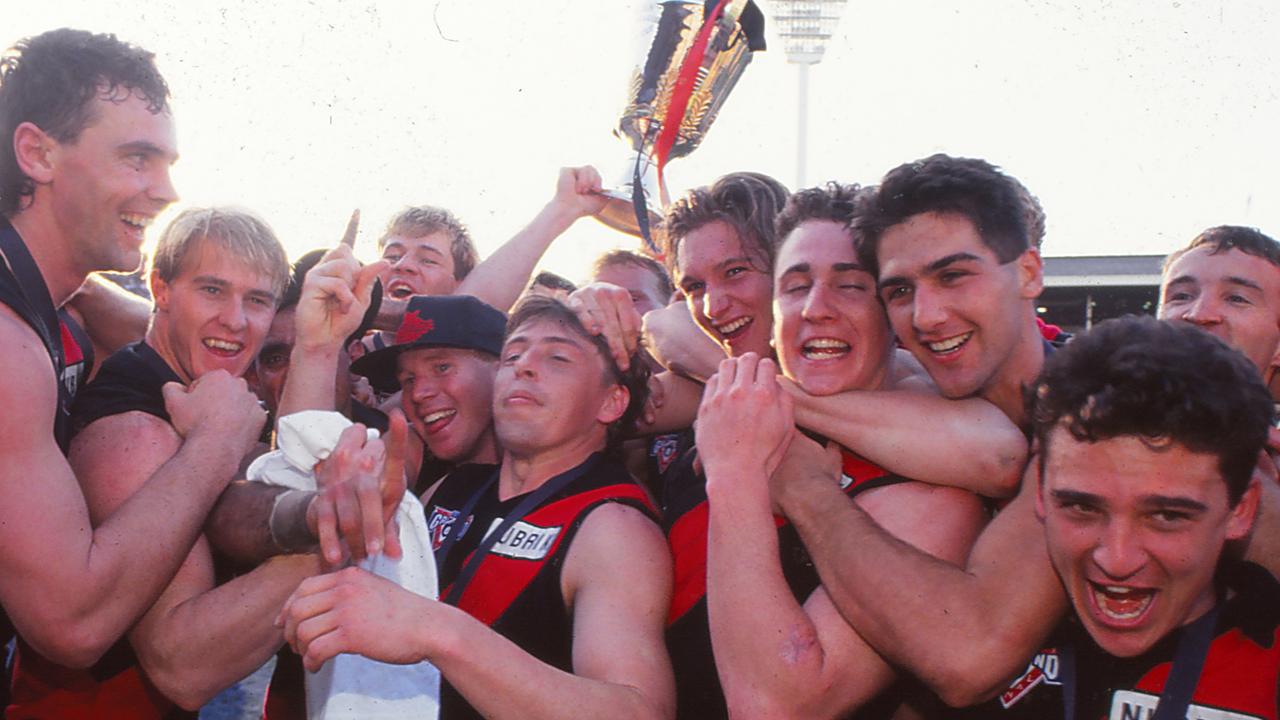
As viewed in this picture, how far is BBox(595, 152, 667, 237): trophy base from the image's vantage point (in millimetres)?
4574

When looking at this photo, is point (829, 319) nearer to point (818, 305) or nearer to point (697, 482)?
point (818, 305)

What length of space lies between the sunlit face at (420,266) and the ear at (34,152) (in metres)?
2.44

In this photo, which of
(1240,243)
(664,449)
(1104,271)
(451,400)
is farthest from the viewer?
(1104,271)

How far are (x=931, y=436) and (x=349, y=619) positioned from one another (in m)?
1.41

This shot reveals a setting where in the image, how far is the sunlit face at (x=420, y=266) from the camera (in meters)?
5.30

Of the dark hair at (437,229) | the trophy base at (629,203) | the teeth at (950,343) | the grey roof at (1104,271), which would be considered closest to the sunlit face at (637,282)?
the trophy base at (629,203)

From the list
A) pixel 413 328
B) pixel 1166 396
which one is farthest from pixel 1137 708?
pixel 413 328

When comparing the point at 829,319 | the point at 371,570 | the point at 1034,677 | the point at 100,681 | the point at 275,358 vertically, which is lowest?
the point at 100,681

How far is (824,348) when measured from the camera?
296 centimetres

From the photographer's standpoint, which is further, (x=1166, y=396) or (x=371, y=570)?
(x=371, y=570)

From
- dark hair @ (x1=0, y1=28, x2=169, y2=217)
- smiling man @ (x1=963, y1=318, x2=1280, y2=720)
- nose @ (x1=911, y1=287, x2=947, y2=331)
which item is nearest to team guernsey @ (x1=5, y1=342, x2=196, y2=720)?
dark hair @ (x1=0, y1=28, x2=169, y2=217)

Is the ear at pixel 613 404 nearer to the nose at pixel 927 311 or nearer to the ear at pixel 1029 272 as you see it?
the nose at pixel 927 311

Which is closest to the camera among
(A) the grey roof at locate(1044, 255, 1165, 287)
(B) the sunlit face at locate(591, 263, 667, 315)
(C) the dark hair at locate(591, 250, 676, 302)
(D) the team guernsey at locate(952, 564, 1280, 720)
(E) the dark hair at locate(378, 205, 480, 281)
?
(D) the team guernsey at locate(952, 564, 1280, 720)

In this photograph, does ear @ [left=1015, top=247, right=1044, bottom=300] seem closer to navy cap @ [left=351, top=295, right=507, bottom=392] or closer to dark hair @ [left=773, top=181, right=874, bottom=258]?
dark hair @ [left=773, top=181, right=874, bottom=258]
